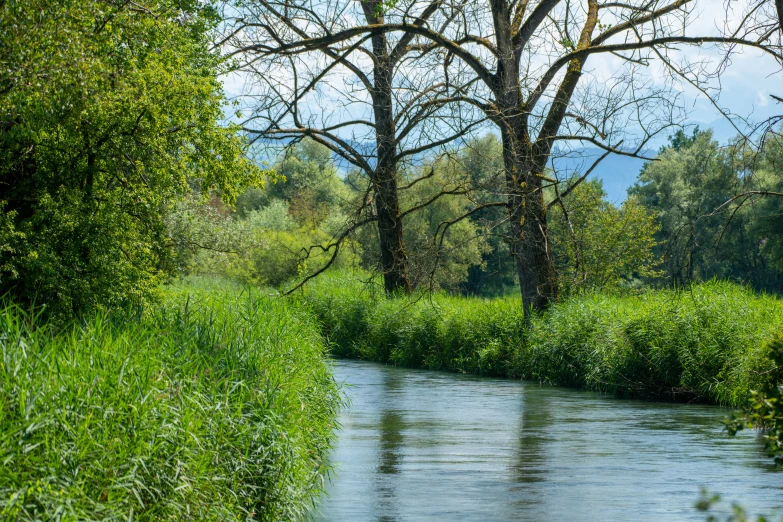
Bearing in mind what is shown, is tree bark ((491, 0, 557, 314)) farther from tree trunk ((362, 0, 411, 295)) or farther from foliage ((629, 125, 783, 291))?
foliage ((629, 125, 783, 291))

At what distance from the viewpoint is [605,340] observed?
61.7 feet

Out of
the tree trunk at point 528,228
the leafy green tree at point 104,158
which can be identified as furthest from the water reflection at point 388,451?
the tree trunk at point 528,228

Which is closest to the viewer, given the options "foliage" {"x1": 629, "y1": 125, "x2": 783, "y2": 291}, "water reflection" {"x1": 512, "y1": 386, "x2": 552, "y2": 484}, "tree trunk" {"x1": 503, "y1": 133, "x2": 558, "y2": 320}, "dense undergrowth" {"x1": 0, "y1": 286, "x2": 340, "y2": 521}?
"dense undergrowth" {"x1": 0, "y1": 286, "x2": 340, "y2": 521}

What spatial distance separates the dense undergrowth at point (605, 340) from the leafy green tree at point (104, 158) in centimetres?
755

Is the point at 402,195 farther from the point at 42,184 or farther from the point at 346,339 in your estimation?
the point at 42,184

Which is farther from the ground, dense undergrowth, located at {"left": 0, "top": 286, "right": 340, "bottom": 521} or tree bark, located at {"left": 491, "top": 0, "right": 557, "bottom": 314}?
tree bark, located at {"left": 491, "top": 0, "right": 557, "bottom": 314}

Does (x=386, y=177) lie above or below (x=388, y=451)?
above

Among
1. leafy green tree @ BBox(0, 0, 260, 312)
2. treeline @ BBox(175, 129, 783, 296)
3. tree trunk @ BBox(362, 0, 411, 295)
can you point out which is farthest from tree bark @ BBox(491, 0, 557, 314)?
leafy green tree @ BBox(0, 0, 260, 312)

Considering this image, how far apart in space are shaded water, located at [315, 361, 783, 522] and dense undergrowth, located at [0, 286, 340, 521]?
1.13 meters

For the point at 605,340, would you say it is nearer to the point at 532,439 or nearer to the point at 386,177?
the point at 532,439

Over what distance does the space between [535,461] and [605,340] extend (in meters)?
7.16

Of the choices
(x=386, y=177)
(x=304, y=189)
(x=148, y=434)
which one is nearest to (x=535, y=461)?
(x=148, y=434)

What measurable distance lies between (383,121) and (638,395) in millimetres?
11873

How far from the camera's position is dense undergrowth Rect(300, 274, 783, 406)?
16562 mm
